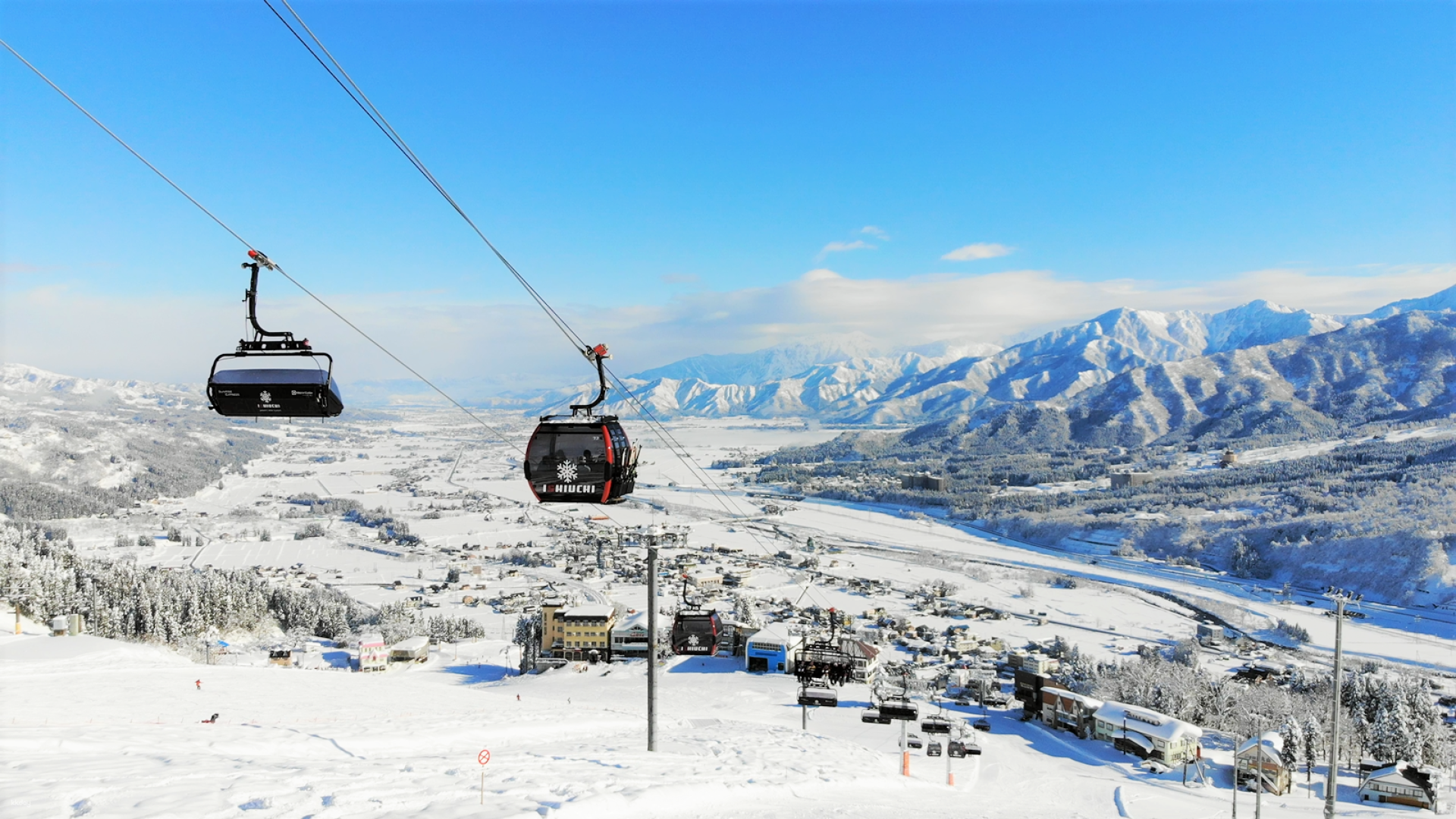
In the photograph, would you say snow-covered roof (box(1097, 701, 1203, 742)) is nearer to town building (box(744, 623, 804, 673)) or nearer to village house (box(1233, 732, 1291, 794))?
village house (box(1233, 732, 1291, 794))

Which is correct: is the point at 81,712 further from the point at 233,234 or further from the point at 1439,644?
the point at 1439,644

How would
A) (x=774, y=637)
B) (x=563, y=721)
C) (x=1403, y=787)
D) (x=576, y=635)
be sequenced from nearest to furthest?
(x=563, y=721) < (x=1403, y=787) < (x=774, y=637) < (x=576, y=635)

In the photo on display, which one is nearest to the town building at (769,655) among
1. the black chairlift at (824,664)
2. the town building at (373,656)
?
the black chairlift at (824,664)

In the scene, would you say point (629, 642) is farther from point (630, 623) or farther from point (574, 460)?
point (574, 460)

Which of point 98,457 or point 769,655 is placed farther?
point 98,457

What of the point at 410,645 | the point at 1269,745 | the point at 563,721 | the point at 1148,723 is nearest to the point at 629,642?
the point at 410,645

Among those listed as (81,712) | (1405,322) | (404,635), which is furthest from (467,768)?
(1405,322)
